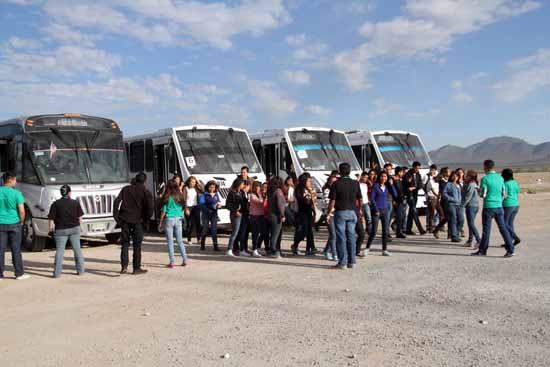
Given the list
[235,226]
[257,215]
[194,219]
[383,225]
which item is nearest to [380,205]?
[383,225]

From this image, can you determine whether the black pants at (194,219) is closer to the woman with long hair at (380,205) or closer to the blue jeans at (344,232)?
the woman with long hair at (380,205)

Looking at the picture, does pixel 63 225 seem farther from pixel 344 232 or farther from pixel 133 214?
pixel 344 232

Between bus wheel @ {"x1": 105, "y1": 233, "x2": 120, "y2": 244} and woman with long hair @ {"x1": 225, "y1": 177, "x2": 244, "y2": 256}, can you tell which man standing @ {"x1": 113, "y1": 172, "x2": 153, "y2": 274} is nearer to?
woman with long hair @ {"x1": 225, "y1": 177, "x2": 244, "y2": 256}

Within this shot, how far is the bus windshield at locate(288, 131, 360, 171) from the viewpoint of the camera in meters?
16.7

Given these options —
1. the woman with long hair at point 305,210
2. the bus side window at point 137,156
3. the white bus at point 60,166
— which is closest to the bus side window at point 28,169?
the white bus at point 60,166

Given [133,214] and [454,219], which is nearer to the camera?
[133,214]

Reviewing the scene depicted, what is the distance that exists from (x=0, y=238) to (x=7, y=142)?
5.02m

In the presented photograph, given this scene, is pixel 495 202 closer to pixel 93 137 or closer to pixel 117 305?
pixel 117 305

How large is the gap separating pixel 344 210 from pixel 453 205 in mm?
4317

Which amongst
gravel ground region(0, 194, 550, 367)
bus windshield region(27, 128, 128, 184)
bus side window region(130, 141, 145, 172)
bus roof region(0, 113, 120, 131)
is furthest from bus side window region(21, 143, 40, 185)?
bus side window region(130, 141, 145, 172)

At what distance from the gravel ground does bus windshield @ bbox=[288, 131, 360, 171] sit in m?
6.17

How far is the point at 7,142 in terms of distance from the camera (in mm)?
13961

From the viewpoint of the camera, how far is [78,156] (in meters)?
14.0

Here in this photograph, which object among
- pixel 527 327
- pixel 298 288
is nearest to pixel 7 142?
pixel 298 288
